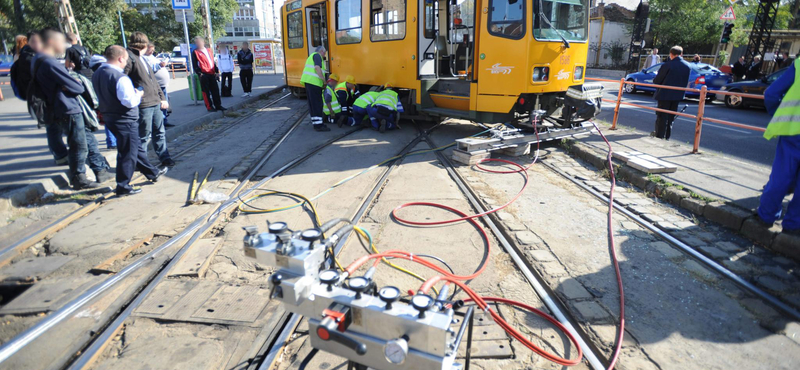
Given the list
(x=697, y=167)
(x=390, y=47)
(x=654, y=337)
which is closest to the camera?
(x=654, y=337)

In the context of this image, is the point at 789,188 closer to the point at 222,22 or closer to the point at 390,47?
the point at 390,47

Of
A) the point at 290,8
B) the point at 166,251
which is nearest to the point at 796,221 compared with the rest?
the point at 166,251

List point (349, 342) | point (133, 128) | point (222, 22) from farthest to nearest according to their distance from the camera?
1. point (222, 22)
2. point (133, 128)
3. point (349, 342)

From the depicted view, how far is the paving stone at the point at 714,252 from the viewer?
11.8 ft

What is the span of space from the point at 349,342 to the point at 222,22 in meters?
48.6

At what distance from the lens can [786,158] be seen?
3.77 meters

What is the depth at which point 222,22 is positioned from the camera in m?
43.2

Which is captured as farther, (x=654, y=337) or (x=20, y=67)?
(x=20, y=67)

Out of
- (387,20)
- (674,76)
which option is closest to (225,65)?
(387,20)

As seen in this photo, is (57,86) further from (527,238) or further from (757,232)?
(757,232)

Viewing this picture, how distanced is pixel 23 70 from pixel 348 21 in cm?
668

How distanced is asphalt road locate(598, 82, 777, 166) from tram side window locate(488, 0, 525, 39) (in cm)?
406

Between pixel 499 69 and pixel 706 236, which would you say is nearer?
pixel 706 236

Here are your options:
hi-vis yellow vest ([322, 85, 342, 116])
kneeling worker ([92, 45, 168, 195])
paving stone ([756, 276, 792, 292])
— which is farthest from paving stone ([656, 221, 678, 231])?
hi-vis yellow vest ([322, 85, 342, 116])
